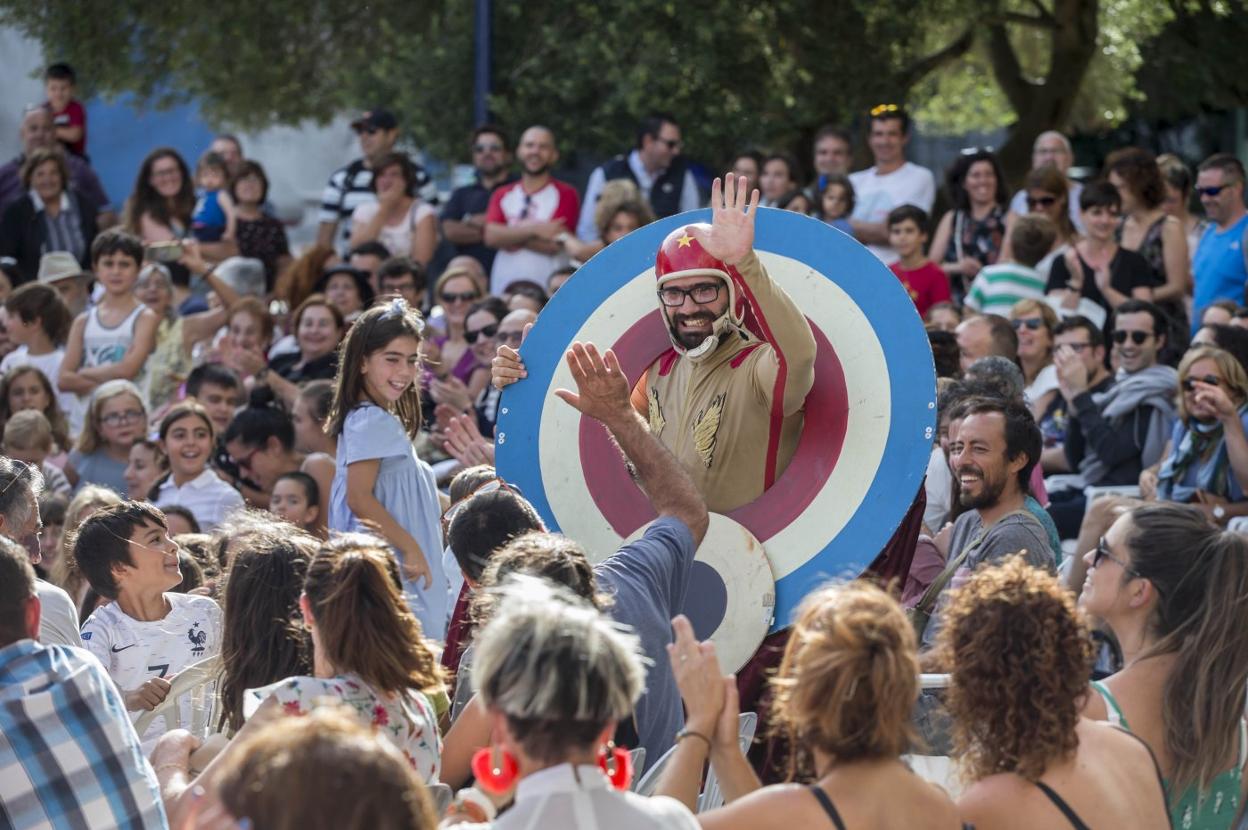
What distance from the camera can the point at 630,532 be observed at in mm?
5082

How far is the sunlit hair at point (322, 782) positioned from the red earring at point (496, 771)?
14.1 inches

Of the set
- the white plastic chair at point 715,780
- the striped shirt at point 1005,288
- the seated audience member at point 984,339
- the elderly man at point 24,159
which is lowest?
the white plastic chair at point 715,780

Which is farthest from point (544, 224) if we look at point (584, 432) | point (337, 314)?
point (584, 432)

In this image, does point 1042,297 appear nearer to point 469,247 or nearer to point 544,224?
point 544,224

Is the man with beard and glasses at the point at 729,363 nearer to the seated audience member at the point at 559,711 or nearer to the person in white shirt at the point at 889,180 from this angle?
the seated audience member at the point at 559,711

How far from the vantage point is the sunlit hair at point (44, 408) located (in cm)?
859

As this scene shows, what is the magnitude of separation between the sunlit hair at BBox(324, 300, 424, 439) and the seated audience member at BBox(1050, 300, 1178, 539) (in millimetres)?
3211

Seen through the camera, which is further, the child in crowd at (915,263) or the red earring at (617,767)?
the child in crowd at (915,263)

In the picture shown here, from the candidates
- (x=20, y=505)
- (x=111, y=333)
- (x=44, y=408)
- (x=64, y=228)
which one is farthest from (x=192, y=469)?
(x=64, y=228)

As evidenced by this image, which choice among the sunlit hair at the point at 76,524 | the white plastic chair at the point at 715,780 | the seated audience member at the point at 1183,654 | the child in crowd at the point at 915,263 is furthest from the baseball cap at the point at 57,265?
the seated audience member at the point at 1183,654

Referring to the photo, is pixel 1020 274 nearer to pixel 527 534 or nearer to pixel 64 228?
pixel 527 534

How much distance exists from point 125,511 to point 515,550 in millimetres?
1765

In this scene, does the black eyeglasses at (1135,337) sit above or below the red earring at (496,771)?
above

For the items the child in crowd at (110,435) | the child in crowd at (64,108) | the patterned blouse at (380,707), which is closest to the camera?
the patterned blouse at (380,707)
